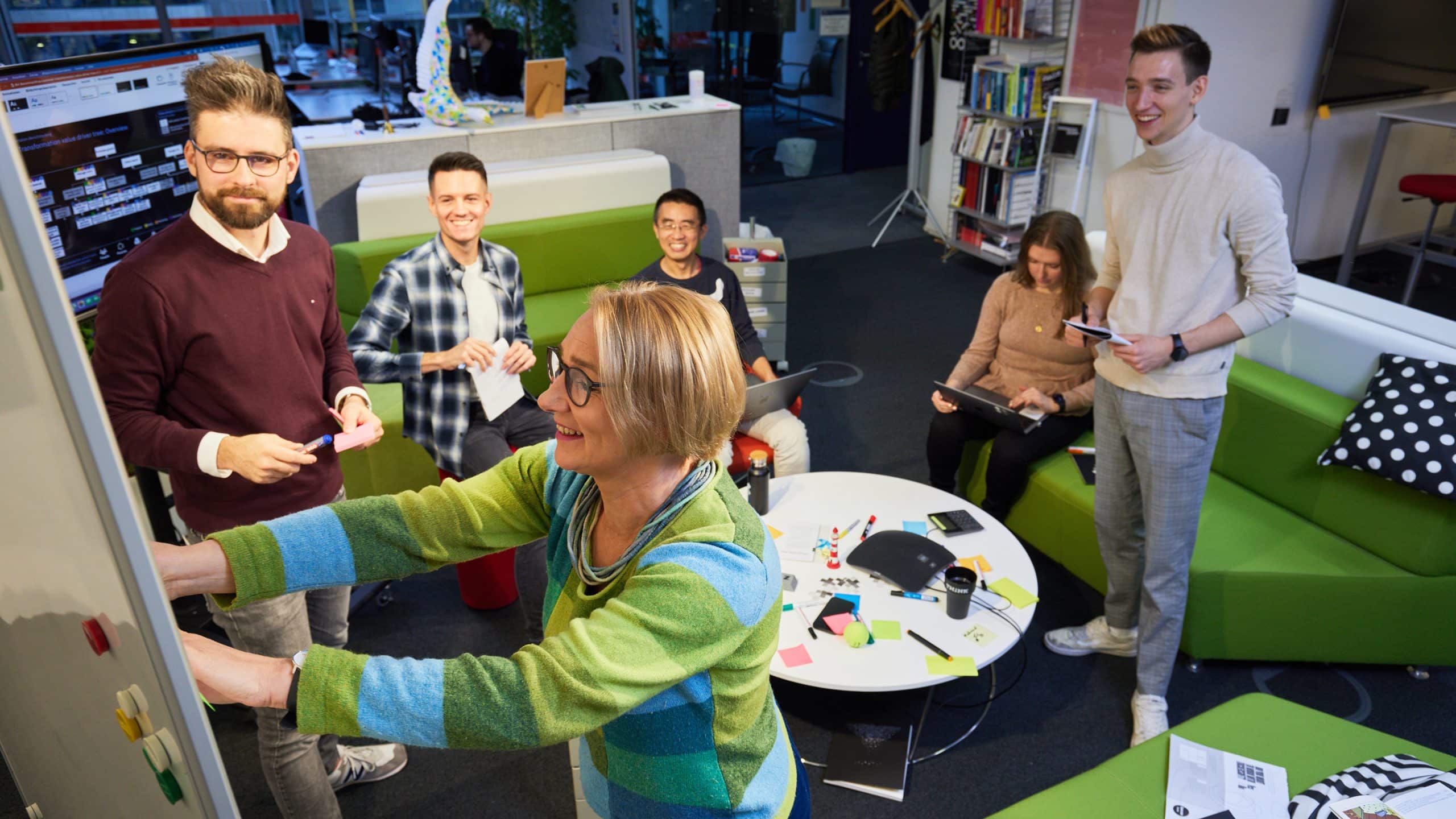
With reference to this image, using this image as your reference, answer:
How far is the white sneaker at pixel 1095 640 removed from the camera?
2.99m

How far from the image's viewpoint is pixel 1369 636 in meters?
2.80

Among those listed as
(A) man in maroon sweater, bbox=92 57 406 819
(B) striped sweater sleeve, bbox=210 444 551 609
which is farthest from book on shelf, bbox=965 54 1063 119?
(B) striped sweater sleeve, bbox=210 444 551 609

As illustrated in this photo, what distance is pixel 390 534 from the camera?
51.7 inches

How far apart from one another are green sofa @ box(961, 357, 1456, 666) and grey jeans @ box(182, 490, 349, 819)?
2.28m

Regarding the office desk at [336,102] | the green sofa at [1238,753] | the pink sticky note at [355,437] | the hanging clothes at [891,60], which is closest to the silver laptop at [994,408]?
the green sofa at [1238,753]

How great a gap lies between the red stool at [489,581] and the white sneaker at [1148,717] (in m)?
1.90

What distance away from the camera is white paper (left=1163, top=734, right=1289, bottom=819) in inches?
78.0

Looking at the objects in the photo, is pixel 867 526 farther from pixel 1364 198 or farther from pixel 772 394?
pixel 1364 198

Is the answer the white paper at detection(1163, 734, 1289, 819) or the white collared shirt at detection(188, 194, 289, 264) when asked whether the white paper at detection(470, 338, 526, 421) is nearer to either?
the white collared shirt at detection(188, 194, 289, 264)

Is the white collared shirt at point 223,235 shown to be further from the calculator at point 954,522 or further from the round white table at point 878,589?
the calculator at point 954,522

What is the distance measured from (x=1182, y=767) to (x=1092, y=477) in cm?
128

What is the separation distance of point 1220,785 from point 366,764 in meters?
2.07

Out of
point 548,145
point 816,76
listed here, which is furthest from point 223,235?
point 816,76

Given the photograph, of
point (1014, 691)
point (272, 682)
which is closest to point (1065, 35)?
point (1014, 691)
